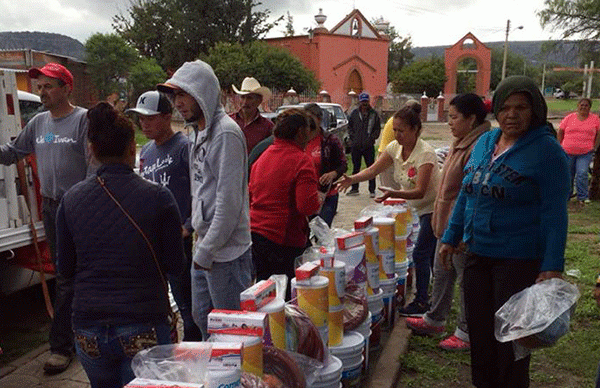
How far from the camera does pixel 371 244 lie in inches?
148

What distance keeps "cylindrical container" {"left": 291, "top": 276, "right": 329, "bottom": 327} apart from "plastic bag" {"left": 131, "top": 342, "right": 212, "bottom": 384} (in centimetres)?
83

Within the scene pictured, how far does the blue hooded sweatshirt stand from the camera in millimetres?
2713

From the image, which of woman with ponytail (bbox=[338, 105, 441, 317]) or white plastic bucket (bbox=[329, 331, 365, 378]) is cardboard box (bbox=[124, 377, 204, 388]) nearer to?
white plastic bucket (bbox=[329, 331, 365, 378])

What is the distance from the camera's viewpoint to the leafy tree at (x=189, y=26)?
36.6m

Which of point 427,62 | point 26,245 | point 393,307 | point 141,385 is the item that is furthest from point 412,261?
point 427,62

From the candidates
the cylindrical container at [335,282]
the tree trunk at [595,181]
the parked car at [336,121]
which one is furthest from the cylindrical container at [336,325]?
the parked car at [336,121]

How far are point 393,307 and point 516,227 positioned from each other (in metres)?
→ 1.80

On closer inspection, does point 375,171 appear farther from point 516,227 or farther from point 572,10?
point 572,10

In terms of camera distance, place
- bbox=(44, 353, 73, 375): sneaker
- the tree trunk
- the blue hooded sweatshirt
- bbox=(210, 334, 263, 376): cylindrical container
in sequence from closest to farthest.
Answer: bbox=(210, 334, 263, 376): cylindrical container, the blue hooded sweatshirt, bbox=(44, 353, 73, 375): sneaker, the tree trunk

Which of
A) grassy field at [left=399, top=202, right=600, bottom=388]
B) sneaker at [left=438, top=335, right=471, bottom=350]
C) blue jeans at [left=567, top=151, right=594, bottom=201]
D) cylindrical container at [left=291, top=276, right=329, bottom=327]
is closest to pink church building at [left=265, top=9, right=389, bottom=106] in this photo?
blue jeans at [left=567, top=151, right=594, bottom=201]

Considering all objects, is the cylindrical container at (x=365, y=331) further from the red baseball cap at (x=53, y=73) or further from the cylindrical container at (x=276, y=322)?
the red baseball cap at (x=53, y=73)

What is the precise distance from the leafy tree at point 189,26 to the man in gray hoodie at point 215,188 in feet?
117

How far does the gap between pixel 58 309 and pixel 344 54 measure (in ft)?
112

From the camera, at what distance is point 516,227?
283cm
